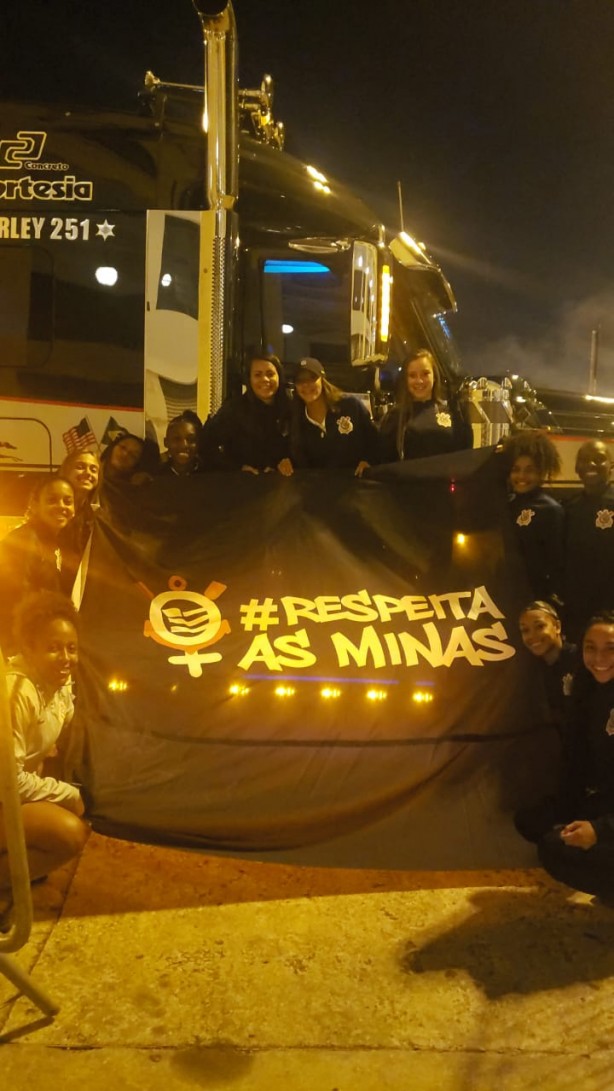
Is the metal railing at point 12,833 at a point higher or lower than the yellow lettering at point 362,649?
lower

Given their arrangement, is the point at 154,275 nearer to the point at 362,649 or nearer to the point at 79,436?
the point at 79,436

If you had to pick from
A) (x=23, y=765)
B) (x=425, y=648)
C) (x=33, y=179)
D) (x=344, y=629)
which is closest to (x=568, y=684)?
(x=425, y=648)

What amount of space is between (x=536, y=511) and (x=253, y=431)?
5.26 feet

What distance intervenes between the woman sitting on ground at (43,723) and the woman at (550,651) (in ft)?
6.51

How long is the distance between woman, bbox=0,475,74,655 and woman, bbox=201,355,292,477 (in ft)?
3.03

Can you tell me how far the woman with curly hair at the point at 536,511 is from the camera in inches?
169

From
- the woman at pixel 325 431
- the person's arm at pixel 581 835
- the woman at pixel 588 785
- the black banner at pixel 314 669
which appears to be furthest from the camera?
the woman at pixel 325 431

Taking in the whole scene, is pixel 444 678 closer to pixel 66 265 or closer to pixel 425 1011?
pixel 425 1011

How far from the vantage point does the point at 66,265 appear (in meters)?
5.89

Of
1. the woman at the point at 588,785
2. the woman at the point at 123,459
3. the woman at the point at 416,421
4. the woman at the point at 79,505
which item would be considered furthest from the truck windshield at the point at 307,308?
the woman at the point at 588,785

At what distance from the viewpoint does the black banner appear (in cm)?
370

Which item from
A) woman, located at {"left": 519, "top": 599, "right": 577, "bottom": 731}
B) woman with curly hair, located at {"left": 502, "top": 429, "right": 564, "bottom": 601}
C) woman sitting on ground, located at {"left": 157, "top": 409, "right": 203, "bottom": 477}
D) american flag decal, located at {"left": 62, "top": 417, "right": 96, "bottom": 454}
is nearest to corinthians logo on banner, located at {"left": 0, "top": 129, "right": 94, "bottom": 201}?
american flag decal, located at {"left": 62, "top": 417, "right": 96, "bottom": 454}

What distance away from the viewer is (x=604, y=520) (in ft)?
14.4

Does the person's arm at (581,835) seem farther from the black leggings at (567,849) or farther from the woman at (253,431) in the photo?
the woman at (253,431)
